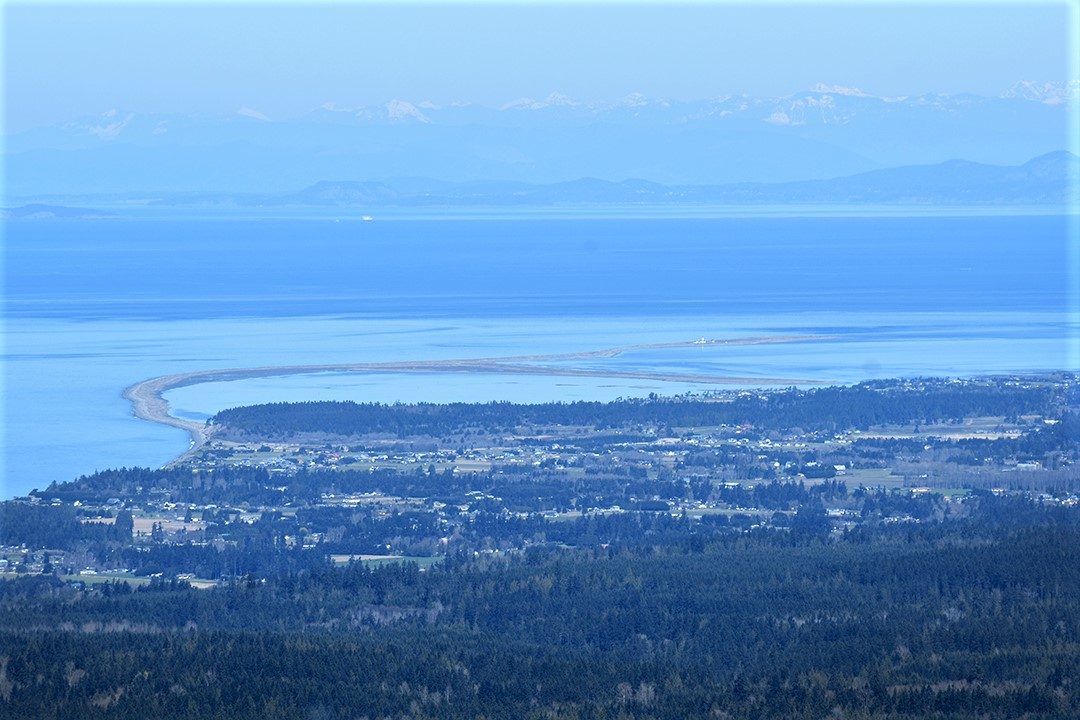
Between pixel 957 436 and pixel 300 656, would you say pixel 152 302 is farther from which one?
pixel 300 656

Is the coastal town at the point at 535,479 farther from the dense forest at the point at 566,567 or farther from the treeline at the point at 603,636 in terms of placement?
the treeline at the point at 603,636

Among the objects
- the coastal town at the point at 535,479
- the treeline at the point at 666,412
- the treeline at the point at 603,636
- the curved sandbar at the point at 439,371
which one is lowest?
the treeline at the point at 603,636

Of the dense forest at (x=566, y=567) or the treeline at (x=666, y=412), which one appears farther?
the treeline at (x=666, y=412)

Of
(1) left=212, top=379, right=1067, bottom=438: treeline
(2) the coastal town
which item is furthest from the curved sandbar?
(1) left=212, top=379, right=1067, bottom=438: treeline

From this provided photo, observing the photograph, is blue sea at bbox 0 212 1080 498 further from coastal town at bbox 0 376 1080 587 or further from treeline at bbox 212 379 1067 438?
coastal town at bbox 0 376 1080 587

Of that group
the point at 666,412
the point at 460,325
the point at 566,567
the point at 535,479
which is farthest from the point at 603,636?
the point at 460,325

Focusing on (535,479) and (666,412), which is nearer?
(535,479)

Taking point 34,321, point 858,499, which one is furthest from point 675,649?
point 34,321

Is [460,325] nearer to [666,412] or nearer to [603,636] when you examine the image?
[666,412]

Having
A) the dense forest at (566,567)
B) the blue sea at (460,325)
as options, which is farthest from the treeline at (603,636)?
the blue sea at (460,325)
